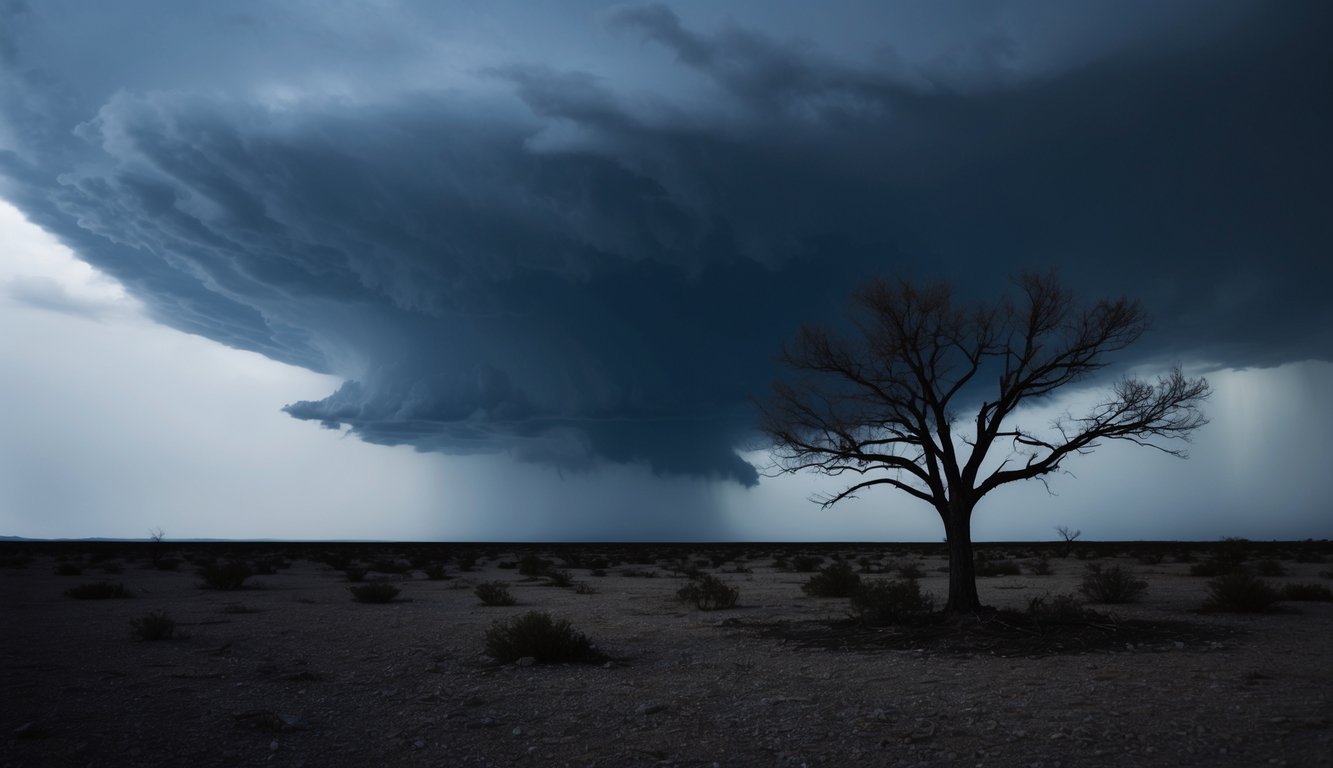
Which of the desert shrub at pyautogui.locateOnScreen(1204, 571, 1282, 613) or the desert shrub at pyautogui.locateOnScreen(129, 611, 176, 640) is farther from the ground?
the desert shrub at pyautogui.locateOnScreen(1204, 571, 1282, 613)

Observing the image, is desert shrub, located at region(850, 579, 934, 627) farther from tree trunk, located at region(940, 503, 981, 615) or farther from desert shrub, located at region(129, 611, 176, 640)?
desert shrub, located at region(129, 611, 176, 640)

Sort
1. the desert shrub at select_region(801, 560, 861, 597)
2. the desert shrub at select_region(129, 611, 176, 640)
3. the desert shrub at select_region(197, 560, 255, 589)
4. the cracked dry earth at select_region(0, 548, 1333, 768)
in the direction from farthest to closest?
the desert shrub at select_region(197, 560, 255, 589)
the desert shrub at select_region(801, 560, 861, 597)
the desert shrub at select_region(129, 611, 176, 640)
the cracked dry earth at select_region(0, 548, 1333, 768)

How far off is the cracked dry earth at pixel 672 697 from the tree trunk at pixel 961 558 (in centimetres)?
205

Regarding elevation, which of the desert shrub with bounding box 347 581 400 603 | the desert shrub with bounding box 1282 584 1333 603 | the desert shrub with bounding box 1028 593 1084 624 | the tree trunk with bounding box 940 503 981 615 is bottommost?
the desert shrub with bounding box 347 581 400 603

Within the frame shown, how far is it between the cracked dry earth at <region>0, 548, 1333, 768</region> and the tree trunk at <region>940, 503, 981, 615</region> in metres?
2.05

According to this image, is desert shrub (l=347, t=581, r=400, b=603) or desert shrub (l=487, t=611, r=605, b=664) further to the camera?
desert shrub (l=347, t=581, r=400, b=603)

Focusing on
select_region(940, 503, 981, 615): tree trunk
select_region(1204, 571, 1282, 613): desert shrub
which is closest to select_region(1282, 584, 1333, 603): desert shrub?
select_region(1204, 571, 1282, 613): desert shrub

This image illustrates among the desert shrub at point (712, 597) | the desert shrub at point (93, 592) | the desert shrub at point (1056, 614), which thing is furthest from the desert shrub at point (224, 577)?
the desert shrub at point (1056, 614)

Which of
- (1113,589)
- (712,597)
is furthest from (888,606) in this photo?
(1113,589)

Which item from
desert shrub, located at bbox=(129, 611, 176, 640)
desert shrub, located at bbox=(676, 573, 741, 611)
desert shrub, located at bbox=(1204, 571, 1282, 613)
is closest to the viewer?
desert shrub, located at bbox=(129, 611, 176, 640)

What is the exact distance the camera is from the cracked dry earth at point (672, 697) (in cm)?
755

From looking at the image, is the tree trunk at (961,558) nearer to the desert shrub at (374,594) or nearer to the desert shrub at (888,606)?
the desert shrub at (888,606)

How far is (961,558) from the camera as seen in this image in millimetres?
15164

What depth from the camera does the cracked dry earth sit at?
7555 mm
